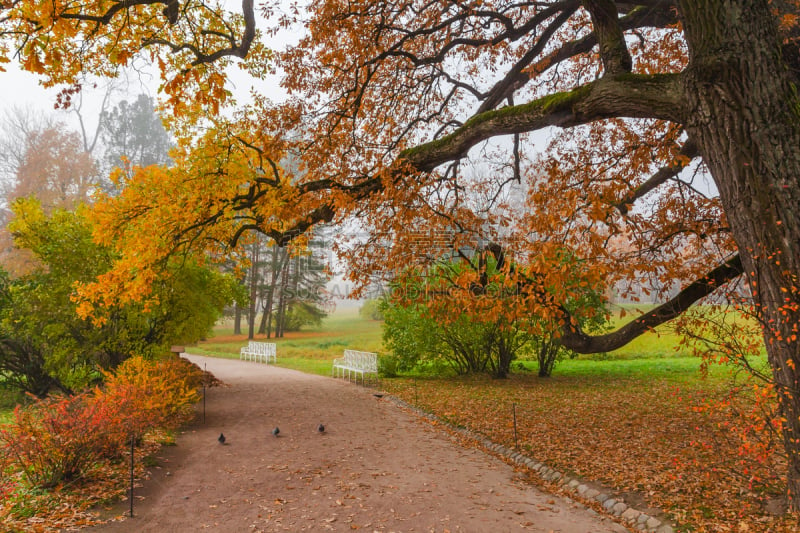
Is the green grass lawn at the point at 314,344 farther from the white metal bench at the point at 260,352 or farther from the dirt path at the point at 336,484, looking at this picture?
the dirt path at the point at 336,484

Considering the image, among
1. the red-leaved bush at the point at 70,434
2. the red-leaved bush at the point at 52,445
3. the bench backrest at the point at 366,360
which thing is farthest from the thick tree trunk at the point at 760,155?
the bench backrest at the point at 366,360

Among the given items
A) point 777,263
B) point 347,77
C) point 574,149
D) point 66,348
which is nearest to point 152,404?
point 66,348

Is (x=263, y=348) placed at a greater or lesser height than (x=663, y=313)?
lesser

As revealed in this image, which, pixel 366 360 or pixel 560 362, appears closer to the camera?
pixel 366 360

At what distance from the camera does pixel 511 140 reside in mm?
10773

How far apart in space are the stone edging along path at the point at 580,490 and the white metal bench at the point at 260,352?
15.0m

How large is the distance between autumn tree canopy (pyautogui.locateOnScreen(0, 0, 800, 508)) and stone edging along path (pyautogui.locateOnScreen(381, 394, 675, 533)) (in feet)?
3.95

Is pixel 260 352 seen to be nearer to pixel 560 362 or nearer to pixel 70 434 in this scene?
pixel 560 362

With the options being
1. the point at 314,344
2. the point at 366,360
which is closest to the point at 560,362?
the point at 366,360

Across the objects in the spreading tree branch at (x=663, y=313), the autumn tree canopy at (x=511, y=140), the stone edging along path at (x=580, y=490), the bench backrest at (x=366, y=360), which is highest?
the autumn tree canopy at (x=511, y=140)

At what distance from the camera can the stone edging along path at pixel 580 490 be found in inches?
171

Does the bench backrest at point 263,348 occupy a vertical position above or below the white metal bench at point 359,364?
below

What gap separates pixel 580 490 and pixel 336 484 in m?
2.97

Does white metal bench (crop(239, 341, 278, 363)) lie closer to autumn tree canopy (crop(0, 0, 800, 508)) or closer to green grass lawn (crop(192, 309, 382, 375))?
green grass lawn (crop(192, 309, 382, 375))
